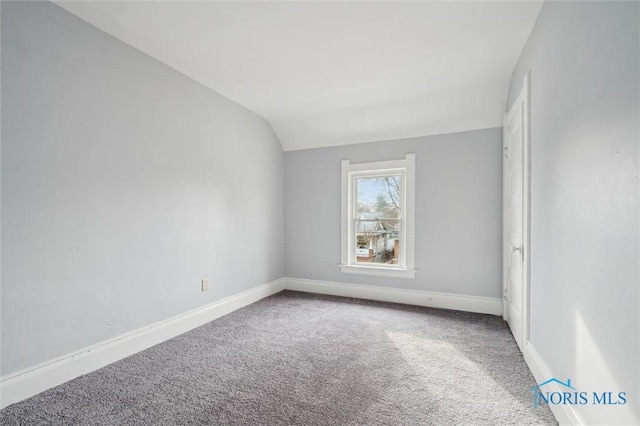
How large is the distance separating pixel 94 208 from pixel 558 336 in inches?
122

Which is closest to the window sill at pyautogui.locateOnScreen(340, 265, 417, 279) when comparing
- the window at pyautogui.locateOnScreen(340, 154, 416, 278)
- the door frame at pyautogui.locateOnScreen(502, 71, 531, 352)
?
the window at pyautogui.locateOnScreen(340, 154, 416, 278)

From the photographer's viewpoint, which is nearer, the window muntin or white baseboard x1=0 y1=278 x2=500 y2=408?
white baseboard x1=0 y1=278 x2=500 y2=408

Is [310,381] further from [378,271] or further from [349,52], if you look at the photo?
[349,52]

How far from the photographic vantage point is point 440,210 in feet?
A: 11.8

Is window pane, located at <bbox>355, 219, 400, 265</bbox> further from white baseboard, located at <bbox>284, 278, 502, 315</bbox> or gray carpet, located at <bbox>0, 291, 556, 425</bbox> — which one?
gray carpet, located at <bbox>0, 291, 556, 425</bbox>

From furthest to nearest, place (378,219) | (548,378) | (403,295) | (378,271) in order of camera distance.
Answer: (378,219), (378,271), (403,295), (548,378)

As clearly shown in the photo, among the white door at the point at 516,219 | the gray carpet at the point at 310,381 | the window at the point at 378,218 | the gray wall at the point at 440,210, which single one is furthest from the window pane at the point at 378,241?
the white door at the point at 516,219

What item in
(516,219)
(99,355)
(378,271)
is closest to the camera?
(99,355)

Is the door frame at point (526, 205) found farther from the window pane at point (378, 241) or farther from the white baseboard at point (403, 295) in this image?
the window pane at point (378, 241)

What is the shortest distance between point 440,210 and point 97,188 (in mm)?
3405

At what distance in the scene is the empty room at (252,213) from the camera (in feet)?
4.60

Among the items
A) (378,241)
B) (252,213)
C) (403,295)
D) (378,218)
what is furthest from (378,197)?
(252,213)

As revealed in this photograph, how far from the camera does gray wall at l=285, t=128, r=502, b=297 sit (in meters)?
3.37

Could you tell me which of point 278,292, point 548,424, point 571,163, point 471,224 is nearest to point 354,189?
point 471,224
